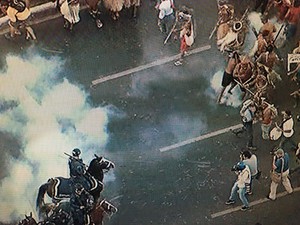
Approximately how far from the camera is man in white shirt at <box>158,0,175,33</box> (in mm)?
7176

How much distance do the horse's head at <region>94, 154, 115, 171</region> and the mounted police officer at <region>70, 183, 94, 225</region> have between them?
9.7 inches

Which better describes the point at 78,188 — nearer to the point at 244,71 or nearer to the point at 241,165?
the point at 241,165

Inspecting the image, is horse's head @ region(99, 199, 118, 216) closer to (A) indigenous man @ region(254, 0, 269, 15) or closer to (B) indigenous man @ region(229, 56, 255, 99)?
(B) indigenous man @ region(229, 56, 255, 99)

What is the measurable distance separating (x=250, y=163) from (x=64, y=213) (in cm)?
159

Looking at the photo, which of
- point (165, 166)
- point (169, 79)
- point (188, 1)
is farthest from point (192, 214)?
point (188, 1)

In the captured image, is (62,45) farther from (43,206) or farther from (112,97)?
(43,206)

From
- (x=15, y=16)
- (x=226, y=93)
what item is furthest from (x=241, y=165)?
(x=15, y=16)

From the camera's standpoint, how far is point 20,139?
23.8 ft

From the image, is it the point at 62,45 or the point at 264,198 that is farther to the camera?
the point at 264,198

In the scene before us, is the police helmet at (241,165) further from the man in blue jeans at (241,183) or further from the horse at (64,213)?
the horse at (64,213)

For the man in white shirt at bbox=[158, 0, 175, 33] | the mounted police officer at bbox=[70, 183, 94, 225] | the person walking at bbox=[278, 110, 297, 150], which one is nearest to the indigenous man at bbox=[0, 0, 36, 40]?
the man in white shirt at bbox=[158, 0, 175, 33]

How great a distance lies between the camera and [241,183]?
7.71m

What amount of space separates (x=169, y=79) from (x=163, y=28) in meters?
0.42

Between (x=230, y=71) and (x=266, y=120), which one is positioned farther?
(x=266, y=120)
